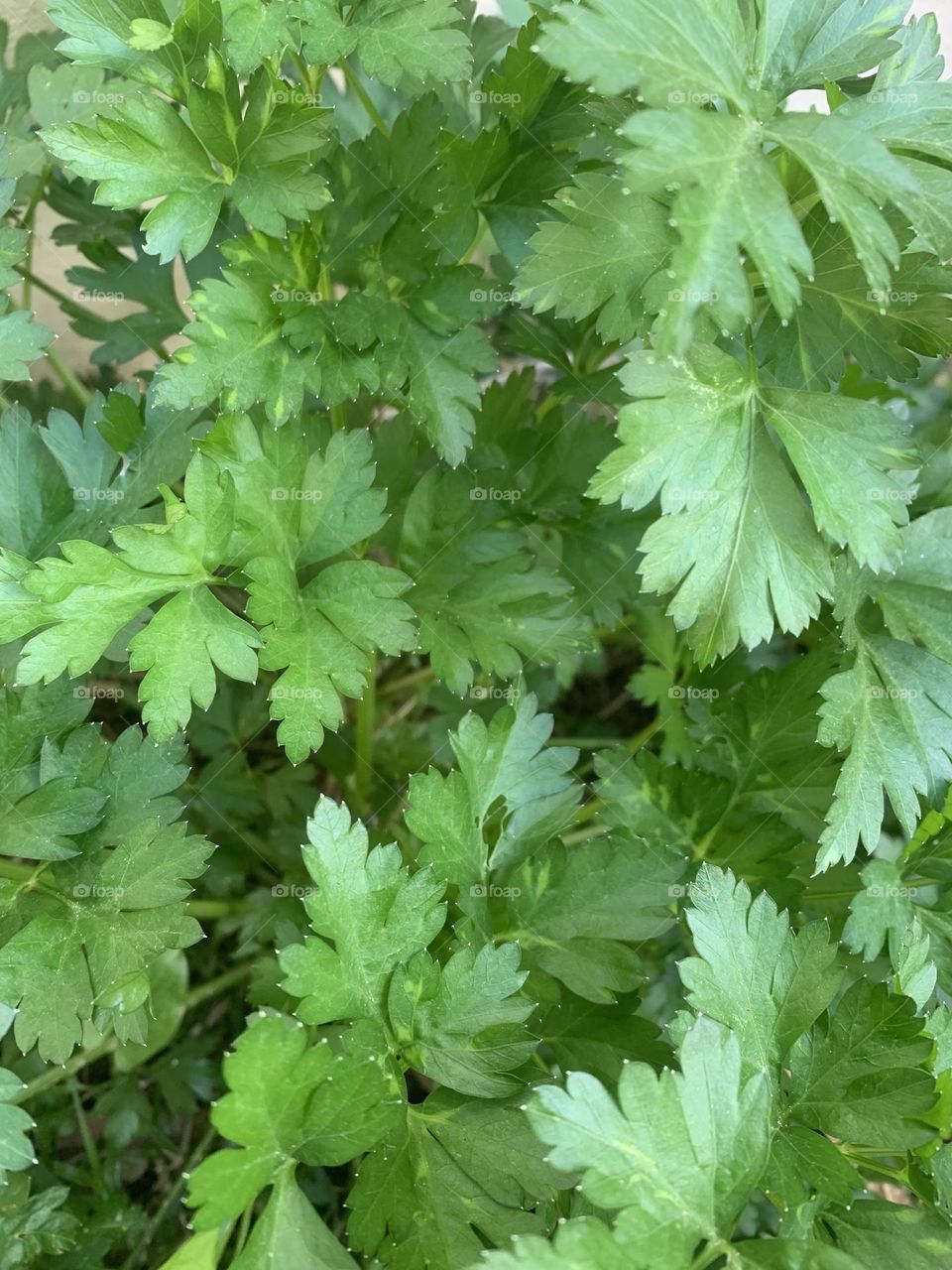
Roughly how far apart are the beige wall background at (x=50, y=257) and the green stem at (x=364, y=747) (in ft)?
2.17

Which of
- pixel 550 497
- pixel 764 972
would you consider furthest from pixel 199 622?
pixel 764 972

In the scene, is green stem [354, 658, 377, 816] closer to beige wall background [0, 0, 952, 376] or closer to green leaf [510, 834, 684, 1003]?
green leaf [510, 834, 684, 1003]

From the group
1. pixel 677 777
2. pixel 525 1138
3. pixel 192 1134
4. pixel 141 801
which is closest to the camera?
pixel 525 1138

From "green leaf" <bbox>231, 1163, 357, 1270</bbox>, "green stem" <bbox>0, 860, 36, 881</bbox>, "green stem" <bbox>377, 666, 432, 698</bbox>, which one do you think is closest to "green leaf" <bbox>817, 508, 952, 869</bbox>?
"green leaf" <bbox>231, 1163, 357, 1270</bbox>

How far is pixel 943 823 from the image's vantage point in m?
0.93

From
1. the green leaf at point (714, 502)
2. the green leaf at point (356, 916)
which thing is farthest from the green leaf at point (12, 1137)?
the green leaf at point (714, 502)

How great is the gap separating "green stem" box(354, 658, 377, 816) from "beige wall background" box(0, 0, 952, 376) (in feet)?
2.17

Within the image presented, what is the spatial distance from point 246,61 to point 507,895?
746 mm

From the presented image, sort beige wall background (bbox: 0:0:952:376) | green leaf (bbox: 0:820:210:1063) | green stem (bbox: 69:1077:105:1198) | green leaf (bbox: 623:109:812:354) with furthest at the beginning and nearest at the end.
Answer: beige wall background (bbox: 0:0:952:376)
green stem (bbox: 69:1077:105:1198)
green leaf (bbox: 0:820:210:1063)
green leaf (bbox: 623:109:812:354)

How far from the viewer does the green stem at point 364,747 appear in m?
1.19

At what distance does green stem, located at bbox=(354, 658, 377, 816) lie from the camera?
1192mm

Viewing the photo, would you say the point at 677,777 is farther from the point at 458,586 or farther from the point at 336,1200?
the point at 336,1200

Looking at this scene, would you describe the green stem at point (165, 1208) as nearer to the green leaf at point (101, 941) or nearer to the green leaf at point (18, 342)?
the green leaf at point (101, 941)

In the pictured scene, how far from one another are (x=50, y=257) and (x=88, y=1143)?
48.1 inches
